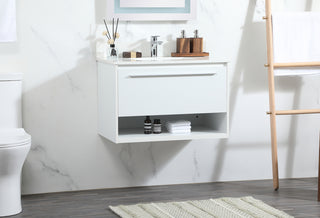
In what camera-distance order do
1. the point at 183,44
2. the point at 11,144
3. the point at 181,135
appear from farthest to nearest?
the point at 183,44, the point at 181,135, the point at 11,144

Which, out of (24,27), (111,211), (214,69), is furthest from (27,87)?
(214,69)

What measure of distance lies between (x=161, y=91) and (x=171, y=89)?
6cm

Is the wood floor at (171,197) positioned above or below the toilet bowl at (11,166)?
below

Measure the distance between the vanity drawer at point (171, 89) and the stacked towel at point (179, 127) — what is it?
126 millimetres

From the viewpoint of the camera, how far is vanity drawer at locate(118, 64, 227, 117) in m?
3.04

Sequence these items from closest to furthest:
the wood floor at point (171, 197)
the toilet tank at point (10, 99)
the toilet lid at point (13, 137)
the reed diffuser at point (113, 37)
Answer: the toilet lid at point (13, 137), the wood floor at point (171, 197), the toilet tank at point (10, 99), the reed diffuser at point (113, 37)

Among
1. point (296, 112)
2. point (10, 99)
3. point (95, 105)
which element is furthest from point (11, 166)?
point (296, 112)

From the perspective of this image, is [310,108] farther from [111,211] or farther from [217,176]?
[111,211]

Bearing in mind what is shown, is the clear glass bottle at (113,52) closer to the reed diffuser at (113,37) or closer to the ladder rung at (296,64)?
the reed diffuser at (113,37)

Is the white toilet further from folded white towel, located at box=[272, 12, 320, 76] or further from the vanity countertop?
folded white towel, located at box=[272, 12, 320, 76]

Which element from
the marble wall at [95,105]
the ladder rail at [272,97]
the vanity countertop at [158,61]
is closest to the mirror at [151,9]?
the marble wall at [95,105]

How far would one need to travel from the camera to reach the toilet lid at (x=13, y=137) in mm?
2792

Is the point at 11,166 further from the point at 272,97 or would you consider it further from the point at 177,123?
the point at 272,97

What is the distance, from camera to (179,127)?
3230mm
